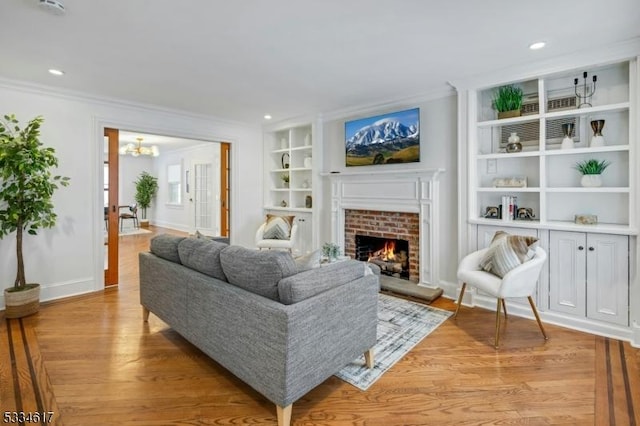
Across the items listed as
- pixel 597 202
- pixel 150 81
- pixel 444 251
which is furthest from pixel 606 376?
pixel 150 81

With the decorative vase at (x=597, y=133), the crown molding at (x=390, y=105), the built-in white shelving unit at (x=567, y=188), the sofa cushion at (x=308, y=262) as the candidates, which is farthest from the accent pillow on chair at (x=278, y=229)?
the decorative vase at (x=597, y=133)

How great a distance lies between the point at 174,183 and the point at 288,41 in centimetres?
821

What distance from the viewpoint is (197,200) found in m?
8.55

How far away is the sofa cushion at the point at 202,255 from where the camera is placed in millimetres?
2127

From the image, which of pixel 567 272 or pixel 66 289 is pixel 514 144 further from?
pixel 66 289

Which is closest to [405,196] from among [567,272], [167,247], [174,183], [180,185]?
[567,272]

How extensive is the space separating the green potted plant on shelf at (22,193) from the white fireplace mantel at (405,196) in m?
3.31

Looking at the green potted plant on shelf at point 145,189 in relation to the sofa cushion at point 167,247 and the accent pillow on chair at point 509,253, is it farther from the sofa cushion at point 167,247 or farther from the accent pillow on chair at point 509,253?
the accent pillow on chair at point 509,253

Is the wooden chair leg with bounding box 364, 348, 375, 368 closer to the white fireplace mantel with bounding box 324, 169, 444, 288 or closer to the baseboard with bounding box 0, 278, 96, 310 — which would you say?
the white fireplace mantel with bounding box 324, 169, 444, 288

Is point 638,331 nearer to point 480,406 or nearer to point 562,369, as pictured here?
point 562,369

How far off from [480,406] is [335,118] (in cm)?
386

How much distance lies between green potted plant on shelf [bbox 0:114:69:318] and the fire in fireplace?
366 centimetres

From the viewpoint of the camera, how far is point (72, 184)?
12.2 ft

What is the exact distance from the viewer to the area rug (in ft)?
7.04
